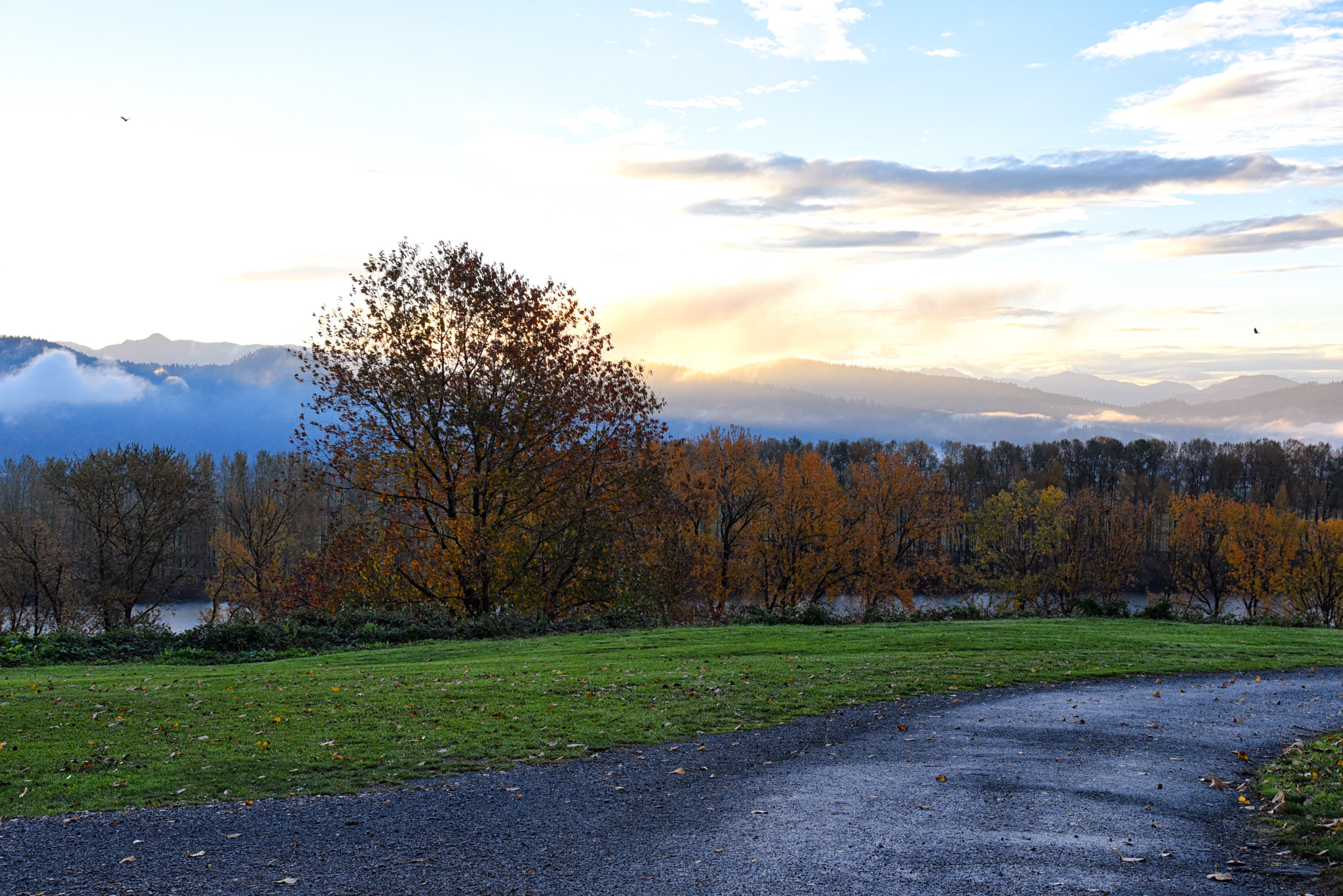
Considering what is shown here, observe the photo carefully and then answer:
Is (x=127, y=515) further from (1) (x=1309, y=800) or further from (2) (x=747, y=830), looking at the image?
(1) (x=1309, y=800)

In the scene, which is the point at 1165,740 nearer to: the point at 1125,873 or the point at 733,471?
the point at 1125,873

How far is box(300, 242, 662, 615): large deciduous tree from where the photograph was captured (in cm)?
3062

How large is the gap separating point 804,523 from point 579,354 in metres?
35.9

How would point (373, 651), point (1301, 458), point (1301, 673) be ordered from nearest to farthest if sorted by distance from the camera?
point (1301, 673) < point (373, 651) < point (1301, 458)

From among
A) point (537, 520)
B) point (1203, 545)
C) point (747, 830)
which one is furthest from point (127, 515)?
point (1203, 545)

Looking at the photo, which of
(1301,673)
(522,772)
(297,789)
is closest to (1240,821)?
(522,772)

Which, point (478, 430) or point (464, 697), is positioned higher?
point (478, 430)

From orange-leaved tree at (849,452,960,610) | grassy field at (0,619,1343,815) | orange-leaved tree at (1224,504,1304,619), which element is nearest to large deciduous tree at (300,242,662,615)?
grassy field at (0,619,1343,815)

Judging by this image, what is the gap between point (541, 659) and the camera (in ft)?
69.3

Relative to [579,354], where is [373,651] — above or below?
below

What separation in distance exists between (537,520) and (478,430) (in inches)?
191

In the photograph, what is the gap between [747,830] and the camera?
9016mm

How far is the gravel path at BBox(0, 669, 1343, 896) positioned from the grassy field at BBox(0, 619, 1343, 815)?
3.53ft

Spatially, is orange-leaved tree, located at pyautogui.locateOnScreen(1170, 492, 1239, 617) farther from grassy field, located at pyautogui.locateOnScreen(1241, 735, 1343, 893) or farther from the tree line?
grassy field, located at pyautogui.locateOnScreen(1241, 735, 1343, 893)
